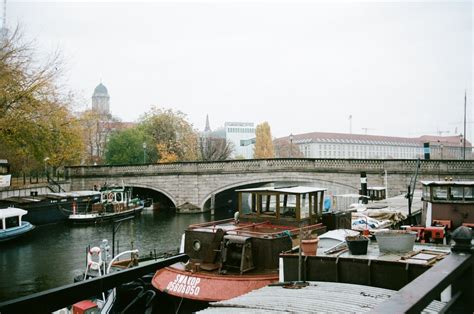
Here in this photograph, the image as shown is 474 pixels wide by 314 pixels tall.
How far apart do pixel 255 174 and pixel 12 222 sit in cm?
1799

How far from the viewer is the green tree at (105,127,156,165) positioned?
54.1 meters

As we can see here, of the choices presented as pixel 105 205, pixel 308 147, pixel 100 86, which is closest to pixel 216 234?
pixel 105 205

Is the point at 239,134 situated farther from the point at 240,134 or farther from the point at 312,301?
the point at 312,301

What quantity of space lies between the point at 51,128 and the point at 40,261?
6.68m

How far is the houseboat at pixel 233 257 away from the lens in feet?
33.3

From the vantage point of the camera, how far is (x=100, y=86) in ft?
470

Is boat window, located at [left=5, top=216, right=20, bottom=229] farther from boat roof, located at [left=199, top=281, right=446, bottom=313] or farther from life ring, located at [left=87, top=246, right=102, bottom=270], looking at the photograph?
boat roof, located at [left=199, top=281, right=446, bottom=313]

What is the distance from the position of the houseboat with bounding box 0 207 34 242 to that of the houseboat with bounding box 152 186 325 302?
17.2 meters

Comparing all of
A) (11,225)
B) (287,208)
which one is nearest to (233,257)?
(287,208)

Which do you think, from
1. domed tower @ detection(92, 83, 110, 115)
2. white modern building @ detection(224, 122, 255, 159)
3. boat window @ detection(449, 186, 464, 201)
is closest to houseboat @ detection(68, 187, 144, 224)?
boat window @ detection(449, 186, 464, 201)

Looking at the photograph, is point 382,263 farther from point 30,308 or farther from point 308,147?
point 308,147

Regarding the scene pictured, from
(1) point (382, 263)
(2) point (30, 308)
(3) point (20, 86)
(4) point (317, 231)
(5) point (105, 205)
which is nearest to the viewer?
(2) point (30, 308)

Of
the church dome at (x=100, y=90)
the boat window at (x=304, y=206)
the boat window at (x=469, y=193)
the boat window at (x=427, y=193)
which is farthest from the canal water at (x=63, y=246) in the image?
the church dome at (x=100, y=90)

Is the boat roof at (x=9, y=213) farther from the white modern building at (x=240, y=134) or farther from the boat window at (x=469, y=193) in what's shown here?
the white modern building at (x=240, y=134)
